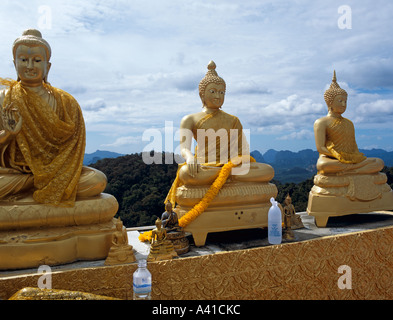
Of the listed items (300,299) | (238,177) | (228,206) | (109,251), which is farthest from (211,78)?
(300,299)

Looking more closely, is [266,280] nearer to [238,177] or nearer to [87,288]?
[238,177]

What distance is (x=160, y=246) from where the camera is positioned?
12.9 ft

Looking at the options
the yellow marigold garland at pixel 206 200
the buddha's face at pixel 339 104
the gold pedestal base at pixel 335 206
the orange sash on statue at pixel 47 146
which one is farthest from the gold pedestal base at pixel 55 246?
the buddha's face at pixel 339 104

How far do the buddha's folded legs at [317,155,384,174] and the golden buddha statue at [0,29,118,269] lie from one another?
11.5ft

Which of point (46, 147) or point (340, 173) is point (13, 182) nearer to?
point (46, 147)

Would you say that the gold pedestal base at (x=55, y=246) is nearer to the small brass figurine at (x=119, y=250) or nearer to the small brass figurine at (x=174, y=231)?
the small brass figurine at (x=119, y=250)

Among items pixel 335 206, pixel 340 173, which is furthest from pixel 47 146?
pixel 340 173

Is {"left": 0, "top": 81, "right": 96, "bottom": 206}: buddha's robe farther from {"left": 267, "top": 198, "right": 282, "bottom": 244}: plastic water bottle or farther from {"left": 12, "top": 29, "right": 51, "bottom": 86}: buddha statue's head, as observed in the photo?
{"left": 267, "top": 198, "right": 282, "bottom": 244}: plastic water bottle

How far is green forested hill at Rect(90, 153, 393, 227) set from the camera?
9.08 meters

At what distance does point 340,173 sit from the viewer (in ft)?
19.2

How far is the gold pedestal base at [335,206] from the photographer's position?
5656 mm

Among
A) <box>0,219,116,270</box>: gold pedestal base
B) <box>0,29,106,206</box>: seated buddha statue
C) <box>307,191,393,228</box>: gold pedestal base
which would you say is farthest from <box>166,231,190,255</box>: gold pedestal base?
<box>307,191,393,228</box>: gold pedestal base

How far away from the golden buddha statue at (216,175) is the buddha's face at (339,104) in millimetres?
1808

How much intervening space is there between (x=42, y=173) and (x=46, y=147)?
1.22 feet
